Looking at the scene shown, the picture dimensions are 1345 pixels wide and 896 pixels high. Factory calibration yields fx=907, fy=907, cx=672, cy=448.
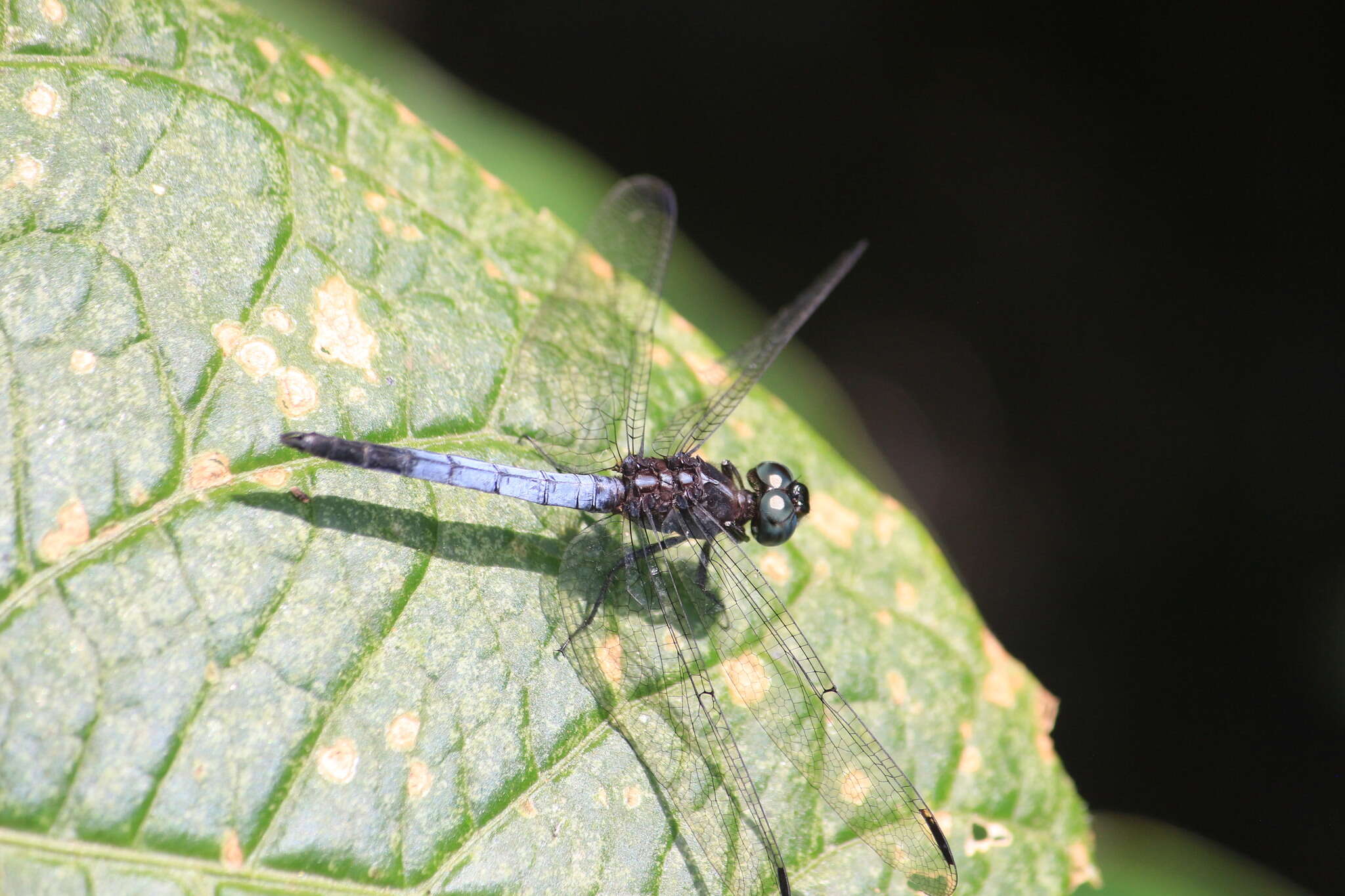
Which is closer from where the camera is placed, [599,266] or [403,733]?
[403,733]

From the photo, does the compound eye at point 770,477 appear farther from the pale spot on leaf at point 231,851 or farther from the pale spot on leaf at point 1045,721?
the pale spot on leaf at point 231,851

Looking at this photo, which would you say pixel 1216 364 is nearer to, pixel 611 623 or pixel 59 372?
pixel 611 623

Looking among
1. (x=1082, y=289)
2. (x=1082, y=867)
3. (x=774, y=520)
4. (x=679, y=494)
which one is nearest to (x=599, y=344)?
(x=679, y=494)

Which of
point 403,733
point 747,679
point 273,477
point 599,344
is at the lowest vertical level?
point 403,733

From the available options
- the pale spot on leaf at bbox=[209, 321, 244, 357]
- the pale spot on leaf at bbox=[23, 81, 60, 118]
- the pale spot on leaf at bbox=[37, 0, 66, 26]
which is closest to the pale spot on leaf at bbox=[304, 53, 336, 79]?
the pale spot on leaf at bbox=[37, 0, 66, 26]

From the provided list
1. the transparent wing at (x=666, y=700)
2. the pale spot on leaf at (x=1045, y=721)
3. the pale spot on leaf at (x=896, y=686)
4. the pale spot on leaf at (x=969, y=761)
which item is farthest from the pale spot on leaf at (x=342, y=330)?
the pale spot on leaf at (x=1045, y=721)

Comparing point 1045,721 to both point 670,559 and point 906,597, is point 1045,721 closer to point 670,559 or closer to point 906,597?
point 906,597
